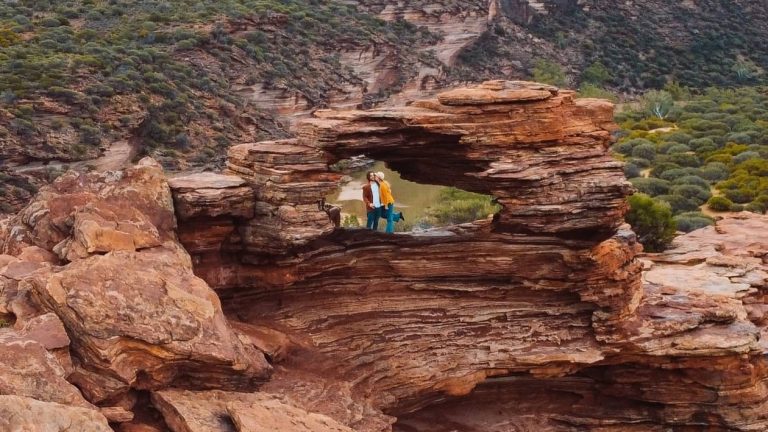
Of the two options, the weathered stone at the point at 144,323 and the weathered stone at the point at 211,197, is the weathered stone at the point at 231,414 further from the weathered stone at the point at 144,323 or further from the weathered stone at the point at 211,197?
the weathered stone at the point at 211,197

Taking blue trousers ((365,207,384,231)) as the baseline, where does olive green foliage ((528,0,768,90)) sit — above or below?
below

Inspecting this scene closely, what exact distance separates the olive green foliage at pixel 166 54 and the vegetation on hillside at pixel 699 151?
72.3 ft

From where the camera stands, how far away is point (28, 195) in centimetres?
3656

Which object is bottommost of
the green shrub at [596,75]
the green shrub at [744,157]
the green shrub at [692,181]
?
the green shrub at [596,75]

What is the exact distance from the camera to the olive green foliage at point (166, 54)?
4356 cm

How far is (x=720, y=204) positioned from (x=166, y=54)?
3366cm

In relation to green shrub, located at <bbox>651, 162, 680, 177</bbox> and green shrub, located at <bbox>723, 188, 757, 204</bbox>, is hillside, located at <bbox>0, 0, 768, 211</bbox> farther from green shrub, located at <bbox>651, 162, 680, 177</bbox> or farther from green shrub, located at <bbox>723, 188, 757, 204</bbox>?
green shrub, located at <bbox>723, 188, 757, 204</bbox>

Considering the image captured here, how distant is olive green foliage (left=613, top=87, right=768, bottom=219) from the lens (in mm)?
43000

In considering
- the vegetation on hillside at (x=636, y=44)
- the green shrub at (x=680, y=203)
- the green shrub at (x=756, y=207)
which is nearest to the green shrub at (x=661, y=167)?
the green shrub at (x=680, y=203)

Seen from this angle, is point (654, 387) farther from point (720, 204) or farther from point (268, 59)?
point (268, 59)

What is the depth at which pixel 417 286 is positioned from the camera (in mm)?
15625

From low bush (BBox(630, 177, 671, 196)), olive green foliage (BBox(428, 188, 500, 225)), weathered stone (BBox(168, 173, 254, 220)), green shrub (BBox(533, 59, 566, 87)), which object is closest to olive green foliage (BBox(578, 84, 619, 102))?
green shrub (BBox(533, 59, 566, 87))

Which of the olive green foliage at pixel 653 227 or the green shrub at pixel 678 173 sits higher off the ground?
the olive green foliage at pixel 653 227

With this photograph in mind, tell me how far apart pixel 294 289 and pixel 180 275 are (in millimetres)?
3325
